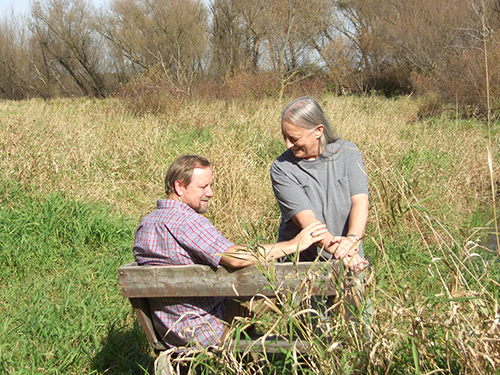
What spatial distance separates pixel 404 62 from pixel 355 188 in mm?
23265

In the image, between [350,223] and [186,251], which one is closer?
[186,251]

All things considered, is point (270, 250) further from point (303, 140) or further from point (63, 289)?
point (63, 289)

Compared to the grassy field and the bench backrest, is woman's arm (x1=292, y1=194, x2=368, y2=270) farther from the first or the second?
the bench backrest

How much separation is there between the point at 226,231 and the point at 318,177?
3160 millimetres

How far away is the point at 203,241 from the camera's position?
213cm

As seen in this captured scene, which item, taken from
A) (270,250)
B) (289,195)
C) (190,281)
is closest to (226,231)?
(289,195)

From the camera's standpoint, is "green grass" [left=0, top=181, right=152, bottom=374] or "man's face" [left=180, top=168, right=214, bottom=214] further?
"green grass" [left=0, top=181, right=152, bottom=374]

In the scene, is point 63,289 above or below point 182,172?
below

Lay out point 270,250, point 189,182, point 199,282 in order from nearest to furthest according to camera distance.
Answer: point 270,250
point 199,282
point 189,182

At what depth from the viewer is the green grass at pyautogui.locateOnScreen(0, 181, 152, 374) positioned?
316cm

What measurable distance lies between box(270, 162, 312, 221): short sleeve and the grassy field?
456 mm

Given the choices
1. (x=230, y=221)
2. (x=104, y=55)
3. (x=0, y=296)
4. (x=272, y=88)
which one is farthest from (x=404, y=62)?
(x=0, y=296)

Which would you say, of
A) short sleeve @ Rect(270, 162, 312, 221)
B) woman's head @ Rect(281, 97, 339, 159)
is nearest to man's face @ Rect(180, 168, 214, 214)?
short sleeve @ Rect(270, 162, 312, 221)

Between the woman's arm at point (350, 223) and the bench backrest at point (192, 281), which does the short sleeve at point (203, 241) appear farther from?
the woman's arm at point (350, 223)
